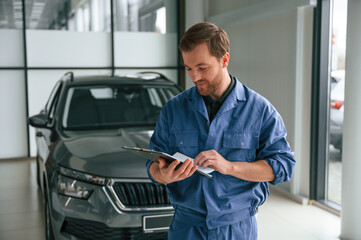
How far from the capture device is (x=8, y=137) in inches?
301

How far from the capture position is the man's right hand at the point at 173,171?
1432 millimetres

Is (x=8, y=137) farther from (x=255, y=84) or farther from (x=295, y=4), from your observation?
(x=295, y=4)

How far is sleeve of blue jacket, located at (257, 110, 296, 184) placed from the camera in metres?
1.54

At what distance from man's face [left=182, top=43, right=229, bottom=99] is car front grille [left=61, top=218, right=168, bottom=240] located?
4.96ft

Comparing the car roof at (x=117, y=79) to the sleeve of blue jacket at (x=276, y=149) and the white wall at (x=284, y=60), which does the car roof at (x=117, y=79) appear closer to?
the white wall at (x=284, y=60)

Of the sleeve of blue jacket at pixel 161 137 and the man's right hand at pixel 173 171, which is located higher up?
the sleeve of blue jacket at pixel 161 137

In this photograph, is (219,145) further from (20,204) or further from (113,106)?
(20,204)

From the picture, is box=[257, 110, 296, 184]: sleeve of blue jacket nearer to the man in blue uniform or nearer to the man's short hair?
the man in blue uniform

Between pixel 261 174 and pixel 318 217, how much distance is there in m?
3.34

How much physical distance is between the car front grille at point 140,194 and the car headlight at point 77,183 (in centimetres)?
13

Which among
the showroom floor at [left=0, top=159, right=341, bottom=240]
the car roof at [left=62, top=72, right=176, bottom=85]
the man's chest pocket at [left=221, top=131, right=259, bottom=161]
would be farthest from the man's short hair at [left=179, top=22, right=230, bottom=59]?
the showroom floor at [left=0, top=159, right=341, bottom=240]

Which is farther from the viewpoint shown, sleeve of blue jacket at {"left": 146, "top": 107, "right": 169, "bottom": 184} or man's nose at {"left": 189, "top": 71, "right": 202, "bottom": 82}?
sleeve of blue jacket at {"left": 146, "top": 107, "right": 169, "bottom": 184}

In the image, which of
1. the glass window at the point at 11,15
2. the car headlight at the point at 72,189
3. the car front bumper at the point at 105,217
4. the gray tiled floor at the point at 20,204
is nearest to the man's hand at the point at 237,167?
the car front bumper at the point at 105,217

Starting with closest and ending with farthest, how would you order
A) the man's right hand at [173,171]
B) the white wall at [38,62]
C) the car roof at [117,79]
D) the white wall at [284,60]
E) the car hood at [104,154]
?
the man's right hand at [173,171]
the car hood at [104,154]
the car roof at [117,79]
the white wall at [284,60]
the white wall at [38,62]
